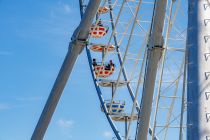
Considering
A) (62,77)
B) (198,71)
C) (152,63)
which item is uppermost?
(62,77)

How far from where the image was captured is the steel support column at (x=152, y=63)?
425 inches

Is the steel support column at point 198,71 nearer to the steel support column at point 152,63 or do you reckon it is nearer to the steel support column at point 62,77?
the steel support column at point 152,63

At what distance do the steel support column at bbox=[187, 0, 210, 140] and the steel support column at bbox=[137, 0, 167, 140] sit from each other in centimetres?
274

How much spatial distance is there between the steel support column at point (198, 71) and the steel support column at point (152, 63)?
9.00ft

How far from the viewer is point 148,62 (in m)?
11.3

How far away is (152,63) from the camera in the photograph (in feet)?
36.8

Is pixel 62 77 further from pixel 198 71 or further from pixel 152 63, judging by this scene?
pixel 198 71

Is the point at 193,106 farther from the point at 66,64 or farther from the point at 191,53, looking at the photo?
the point at 66,64

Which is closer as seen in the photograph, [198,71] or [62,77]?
[198,71]

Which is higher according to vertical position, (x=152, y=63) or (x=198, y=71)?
(x=152, y=63)

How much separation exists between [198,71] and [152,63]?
3767mm

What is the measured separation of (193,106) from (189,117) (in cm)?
17

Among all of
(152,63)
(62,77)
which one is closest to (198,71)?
(152,63)

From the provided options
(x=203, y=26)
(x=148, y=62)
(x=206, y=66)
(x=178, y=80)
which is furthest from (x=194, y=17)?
(x=178, y=80)
